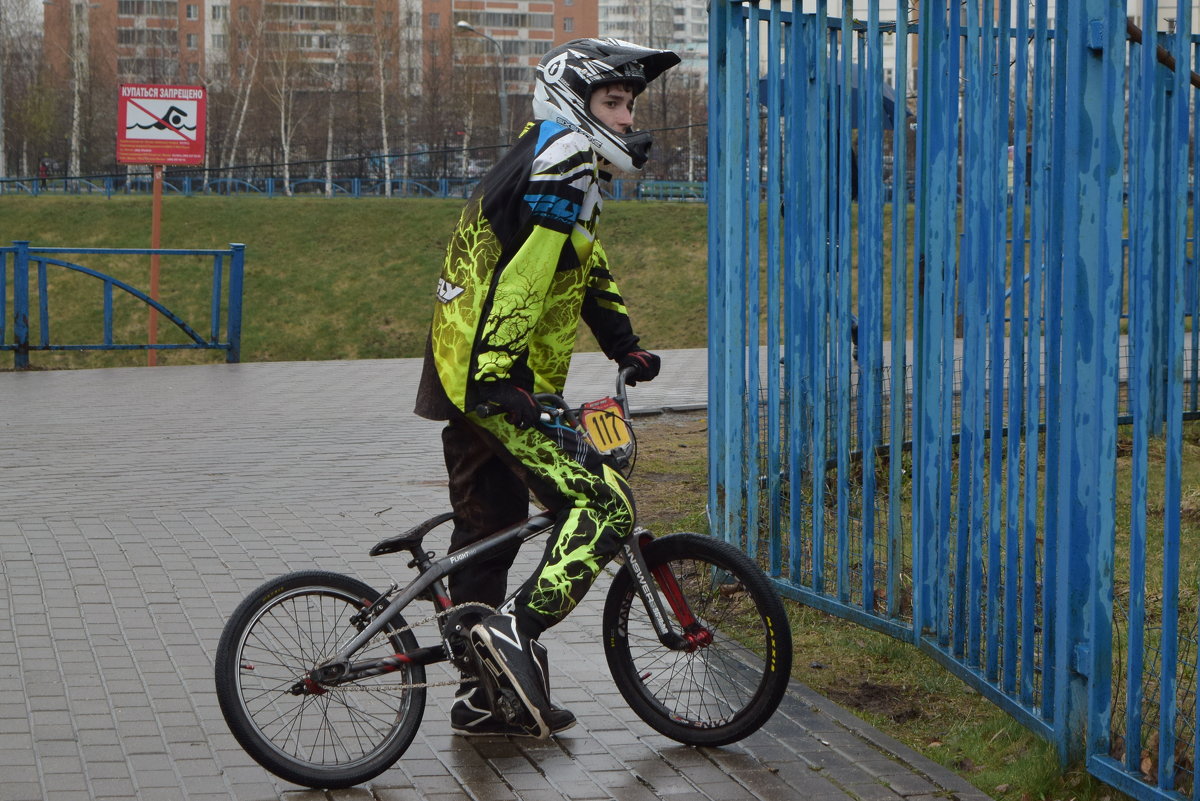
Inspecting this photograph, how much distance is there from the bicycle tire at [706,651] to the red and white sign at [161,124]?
56.7 ft

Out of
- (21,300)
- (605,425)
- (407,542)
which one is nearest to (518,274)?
(605,425)

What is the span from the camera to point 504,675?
412cm

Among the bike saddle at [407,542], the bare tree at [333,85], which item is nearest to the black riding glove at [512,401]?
the bike saddle at [407,542]

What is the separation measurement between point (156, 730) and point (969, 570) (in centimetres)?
233

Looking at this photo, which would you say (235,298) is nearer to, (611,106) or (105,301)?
(105,301)

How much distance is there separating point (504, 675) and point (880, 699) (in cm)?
140

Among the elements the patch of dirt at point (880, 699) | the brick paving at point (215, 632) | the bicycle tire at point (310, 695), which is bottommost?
the patch of dirt at point (880, 699)

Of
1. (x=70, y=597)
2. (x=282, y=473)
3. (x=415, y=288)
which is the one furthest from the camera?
(x=415, y=288)

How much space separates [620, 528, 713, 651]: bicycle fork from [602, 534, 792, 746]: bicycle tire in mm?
12

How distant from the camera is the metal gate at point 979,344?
371 centimetres

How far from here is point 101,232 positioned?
4153cm

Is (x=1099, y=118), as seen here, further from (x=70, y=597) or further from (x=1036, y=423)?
(x=70, y=597)

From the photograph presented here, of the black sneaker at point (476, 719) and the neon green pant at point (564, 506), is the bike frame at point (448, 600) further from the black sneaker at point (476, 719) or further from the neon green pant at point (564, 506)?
the black sneaker at point (476, 719)

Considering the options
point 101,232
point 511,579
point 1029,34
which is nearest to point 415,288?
point 101,232
